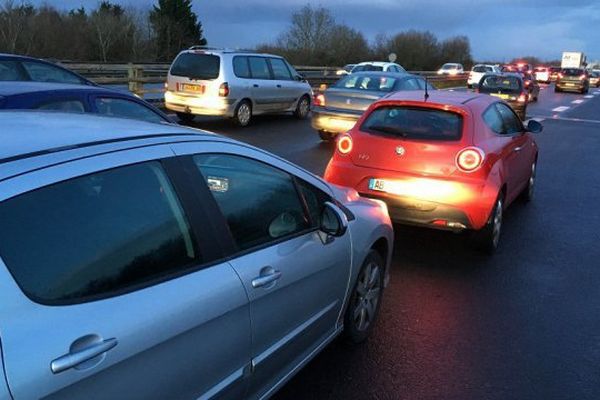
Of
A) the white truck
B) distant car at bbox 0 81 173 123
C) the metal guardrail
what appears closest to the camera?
distant car at bbox 0 81 173 123

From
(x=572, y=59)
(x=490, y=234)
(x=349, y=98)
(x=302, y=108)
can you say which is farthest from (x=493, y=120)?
(x=572, y=59)

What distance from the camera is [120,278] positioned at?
2.09m

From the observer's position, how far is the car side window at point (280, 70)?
15969mm

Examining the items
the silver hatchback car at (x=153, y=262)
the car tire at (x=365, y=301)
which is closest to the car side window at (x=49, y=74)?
the car tire at (x=365, y=301)

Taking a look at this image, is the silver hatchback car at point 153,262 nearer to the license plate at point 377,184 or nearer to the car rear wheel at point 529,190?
the license plate at point 377,184

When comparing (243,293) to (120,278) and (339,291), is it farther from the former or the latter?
(339,291)

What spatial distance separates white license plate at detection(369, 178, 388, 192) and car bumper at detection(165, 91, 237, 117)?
854 centimetres

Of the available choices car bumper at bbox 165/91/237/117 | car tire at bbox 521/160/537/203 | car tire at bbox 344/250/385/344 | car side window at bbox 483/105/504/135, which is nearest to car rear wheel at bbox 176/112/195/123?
car bumper at bbox 165/91/237/117

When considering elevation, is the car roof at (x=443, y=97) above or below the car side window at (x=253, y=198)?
above

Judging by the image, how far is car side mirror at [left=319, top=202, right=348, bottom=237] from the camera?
315cm

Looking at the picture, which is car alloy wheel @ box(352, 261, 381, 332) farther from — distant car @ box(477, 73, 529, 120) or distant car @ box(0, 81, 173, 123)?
distant car @ box(477, 73, 529, 120)

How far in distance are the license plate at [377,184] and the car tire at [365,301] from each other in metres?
1.72

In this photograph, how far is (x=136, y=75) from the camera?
643 inches

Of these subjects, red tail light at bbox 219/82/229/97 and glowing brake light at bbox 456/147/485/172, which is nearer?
glowing brake light at bbox 456/147/485/172
